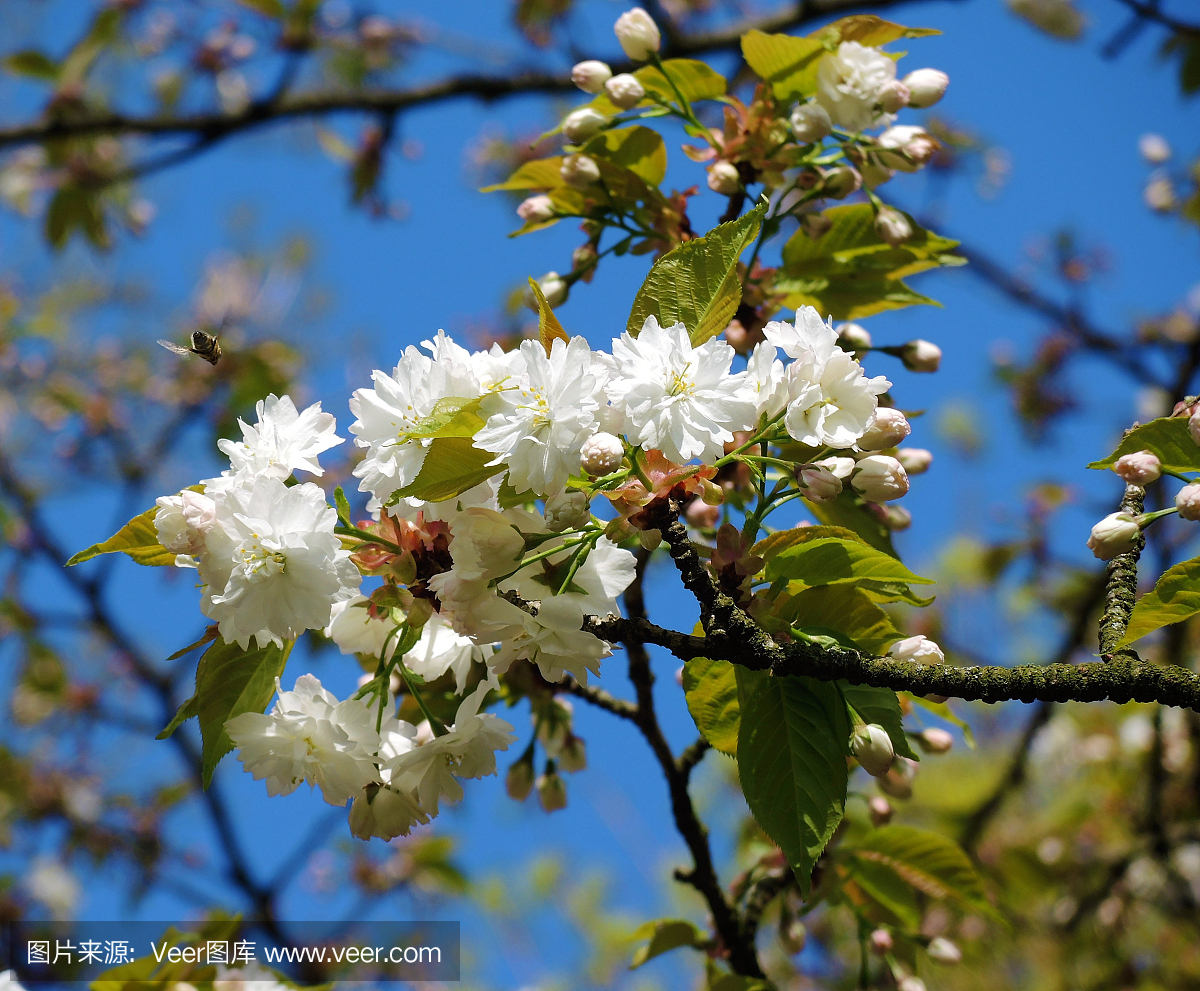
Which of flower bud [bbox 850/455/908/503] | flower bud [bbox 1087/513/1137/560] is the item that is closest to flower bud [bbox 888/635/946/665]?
flower bud [bbox 850/455/908/503]

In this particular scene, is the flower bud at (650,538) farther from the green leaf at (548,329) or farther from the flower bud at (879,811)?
the flower bud at (879,811)

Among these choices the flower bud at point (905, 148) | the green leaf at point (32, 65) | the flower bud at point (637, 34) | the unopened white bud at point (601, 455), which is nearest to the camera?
the unopened white bud at point (601, 455)

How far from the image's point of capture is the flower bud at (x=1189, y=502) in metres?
0.94

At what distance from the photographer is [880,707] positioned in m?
0.95

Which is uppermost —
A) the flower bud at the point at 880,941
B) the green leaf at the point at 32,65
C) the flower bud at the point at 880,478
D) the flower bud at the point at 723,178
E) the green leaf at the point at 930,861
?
the flower bud at the point at 723,178

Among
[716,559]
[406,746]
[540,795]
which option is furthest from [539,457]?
[540,795]

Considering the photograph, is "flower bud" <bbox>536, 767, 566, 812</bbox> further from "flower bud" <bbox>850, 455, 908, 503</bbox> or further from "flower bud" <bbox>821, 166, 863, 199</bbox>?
"flower bud" <bbox>821, 166, 863, 199</bbox>

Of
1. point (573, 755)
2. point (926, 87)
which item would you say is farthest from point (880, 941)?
point (926, 87)

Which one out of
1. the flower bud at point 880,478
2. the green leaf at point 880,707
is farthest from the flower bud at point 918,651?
the flower bud at point 880,478

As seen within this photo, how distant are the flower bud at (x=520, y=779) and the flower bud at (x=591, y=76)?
1.09 meters

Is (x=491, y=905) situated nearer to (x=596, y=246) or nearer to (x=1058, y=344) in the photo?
(x=1058, y=344)

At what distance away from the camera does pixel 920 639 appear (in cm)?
95

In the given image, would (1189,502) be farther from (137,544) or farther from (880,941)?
(137,544)

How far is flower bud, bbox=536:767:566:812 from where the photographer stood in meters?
→ 1.58
